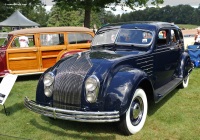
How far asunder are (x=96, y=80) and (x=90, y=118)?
0.54 m

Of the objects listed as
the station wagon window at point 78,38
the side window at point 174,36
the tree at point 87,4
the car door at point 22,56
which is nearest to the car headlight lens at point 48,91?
the side window at point 174,36

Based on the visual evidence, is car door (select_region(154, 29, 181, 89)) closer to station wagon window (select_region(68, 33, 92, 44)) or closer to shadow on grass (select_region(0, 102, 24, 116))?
shadow on grass (select_region(0, 102, 24, 116))

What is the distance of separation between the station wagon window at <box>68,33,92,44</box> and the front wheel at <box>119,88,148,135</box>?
4587 mm

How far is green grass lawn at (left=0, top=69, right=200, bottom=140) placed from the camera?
3.80m

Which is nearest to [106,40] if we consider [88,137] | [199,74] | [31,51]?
[88,137]

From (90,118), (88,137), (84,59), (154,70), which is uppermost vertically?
(84,59)

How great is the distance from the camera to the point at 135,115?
3.89 meters

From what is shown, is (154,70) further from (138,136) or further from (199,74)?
(199,74)

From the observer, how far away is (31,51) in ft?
24.9

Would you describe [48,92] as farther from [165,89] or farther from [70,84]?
[165,89]

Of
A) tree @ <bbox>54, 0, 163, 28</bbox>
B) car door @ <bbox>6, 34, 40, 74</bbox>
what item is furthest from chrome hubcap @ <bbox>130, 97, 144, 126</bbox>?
tree @ <bbox>54, 0, 163, 28</bbox>

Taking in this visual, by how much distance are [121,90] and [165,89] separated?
1.66m

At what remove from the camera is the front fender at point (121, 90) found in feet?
11.2

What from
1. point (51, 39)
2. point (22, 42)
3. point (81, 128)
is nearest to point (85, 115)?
point (81, 128)
